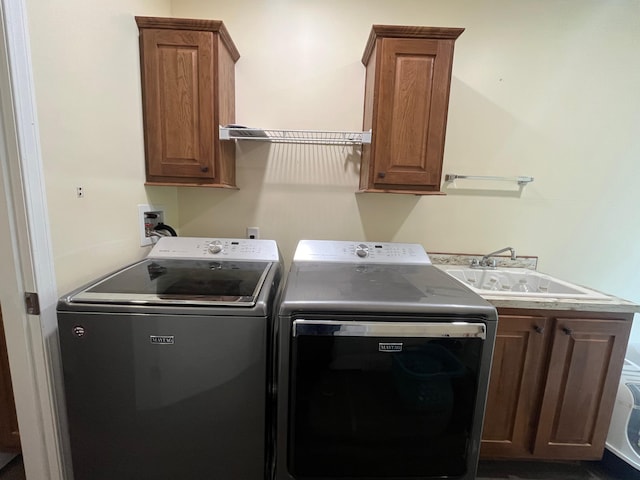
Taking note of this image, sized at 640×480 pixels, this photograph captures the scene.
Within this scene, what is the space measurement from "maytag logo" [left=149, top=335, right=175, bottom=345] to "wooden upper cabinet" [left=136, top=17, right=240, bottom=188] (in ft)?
2.77

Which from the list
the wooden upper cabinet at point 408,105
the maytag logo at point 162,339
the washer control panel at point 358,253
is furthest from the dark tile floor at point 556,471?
the maytag logo at point 162,339

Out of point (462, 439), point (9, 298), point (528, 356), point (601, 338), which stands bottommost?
point (462, 439)

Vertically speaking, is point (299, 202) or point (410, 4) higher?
point (410, 4)

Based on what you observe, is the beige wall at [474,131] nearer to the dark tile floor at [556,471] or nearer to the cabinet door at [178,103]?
the cabinet door at [178,103]

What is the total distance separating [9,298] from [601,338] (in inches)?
94.2

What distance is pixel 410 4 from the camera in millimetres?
1700

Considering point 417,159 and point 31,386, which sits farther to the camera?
point 417,159

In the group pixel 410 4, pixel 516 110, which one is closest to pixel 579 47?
pixel 516 110

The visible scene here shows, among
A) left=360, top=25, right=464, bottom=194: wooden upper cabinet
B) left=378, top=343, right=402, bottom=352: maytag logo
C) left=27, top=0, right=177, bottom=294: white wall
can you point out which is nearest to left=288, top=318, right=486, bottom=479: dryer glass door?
left=378, top=343, right=402, bottom=352: maytag logo

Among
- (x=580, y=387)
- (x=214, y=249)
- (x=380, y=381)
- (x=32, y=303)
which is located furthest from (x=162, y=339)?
(x=580, y=387)

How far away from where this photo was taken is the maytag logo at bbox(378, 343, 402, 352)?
1.00m

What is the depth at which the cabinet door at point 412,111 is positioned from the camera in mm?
1427

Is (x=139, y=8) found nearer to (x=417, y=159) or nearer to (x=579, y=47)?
(x=417, y=159)

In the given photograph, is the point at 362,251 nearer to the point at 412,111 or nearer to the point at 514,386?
the point at 412,111
